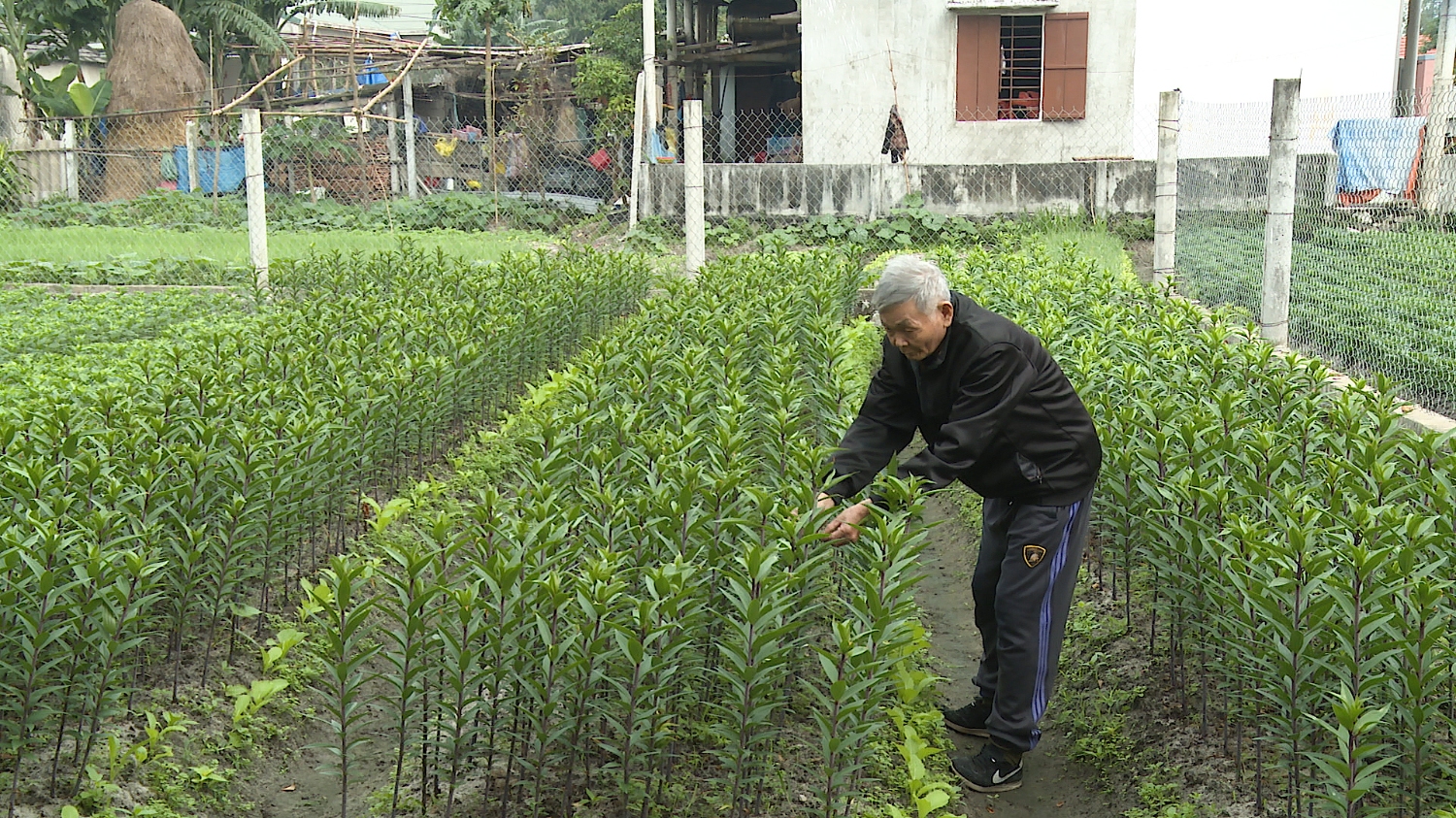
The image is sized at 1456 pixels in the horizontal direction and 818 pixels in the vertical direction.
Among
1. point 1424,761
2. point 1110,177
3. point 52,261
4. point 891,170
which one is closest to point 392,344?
point 1424,761

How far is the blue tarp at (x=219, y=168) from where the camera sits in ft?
80.9

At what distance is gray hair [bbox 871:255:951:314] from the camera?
4062mm

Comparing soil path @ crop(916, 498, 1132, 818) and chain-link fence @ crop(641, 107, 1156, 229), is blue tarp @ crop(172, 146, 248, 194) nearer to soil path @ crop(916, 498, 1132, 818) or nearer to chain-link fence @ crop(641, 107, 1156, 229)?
chain-link fence @ crop(641, 107, 1156, 229)

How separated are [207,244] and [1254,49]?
1579cm

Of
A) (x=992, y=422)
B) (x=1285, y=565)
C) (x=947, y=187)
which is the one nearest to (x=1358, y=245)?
(x=947, y=187)

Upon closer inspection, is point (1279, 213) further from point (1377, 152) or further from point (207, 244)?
point (207, 244)

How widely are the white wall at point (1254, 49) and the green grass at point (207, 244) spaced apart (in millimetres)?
9884

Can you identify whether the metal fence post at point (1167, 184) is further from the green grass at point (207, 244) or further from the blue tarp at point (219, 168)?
the blue tarp at point (219, 168)

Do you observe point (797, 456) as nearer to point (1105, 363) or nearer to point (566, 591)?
point (566, 591)

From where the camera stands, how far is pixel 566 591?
3797 mm

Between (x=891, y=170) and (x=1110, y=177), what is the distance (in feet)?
10.2

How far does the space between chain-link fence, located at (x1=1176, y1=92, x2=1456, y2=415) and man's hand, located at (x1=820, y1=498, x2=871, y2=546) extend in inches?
213

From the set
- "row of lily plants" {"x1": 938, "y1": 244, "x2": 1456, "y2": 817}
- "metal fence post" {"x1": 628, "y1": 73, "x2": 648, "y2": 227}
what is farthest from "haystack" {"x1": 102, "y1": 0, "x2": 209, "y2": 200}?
"row of lily plants" {"x1": 938, "y1": 244, "x2": 1456, "y2": 817}

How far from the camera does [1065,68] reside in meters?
20.2
